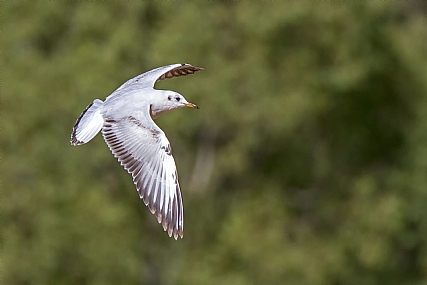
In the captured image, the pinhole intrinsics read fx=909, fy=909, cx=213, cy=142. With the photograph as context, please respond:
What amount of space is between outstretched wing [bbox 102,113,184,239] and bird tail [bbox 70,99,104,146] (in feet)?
0.29

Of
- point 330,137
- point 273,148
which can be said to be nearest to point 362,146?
point 330,137

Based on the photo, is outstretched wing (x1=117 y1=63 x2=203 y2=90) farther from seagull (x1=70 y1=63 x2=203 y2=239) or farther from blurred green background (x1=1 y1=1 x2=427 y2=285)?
blurred green background (x1=1 y1=1 x2=427 y2=285)

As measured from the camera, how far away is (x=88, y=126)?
6562 millimetres

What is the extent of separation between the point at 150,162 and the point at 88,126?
2.10ft

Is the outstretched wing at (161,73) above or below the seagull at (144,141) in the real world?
above

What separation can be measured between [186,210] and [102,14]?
3.83 m

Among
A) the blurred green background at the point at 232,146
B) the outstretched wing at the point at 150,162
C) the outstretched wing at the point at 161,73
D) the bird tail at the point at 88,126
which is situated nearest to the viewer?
the outstretched wing at the point at 150,162

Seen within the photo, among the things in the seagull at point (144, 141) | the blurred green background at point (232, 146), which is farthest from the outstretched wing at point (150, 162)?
the blurred green background at point (232, 146)

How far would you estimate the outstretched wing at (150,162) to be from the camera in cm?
597

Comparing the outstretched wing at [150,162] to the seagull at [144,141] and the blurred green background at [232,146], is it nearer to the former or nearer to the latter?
the seagull at [144,141]

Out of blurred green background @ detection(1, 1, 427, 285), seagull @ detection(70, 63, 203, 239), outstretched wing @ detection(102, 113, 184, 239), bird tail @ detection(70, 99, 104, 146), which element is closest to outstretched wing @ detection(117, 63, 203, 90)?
seagull @ detection(70, 63, 203, 239)

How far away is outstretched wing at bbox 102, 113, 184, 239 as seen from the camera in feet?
19.6

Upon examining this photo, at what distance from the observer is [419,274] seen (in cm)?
1809

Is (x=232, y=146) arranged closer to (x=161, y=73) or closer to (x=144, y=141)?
(x=161, y=73)
